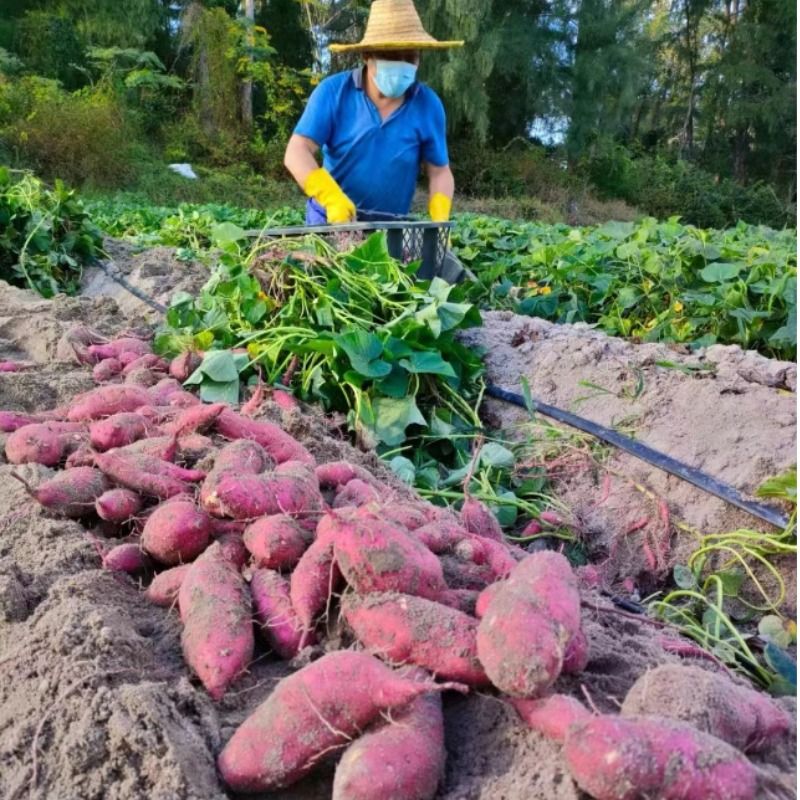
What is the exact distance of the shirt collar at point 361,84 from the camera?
4625 mm

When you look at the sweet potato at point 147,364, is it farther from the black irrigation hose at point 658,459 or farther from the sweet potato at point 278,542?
the sweet potato at point 278,542

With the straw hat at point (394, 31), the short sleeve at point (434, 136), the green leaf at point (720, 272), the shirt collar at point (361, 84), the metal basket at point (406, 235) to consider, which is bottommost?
the green leaf at point (720, 272)

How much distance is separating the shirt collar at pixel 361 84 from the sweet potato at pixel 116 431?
3.09 meters

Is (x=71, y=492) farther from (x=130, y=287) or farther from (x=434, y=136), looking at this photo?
(x=434, y=136)

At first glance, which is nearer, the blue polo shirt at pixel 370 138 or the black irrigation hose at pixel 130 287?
the black irrigation hose at pixel 130 287


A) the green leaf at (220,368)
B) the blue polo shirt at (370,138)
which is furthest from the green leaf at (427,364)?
the blue polo shirt at (370,138)

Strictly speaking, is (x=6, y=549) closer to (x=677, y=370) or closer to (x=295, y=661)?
(x=295, y=661)

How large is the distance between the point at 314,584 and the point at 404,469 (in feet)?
3.78

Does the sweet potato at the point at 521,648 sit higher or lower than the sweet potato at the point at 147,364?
higher

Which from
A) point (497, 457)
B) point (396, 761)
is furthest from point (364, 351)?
point (396, 761)

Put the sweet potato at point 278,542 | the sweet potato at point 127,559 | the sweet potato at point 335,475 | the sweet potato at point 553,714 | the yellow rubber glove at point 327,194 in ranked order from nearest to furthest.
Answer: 1. the sweet potato at point 553,714
2. the sweet potato at point 278,542
3. the sweet potato at point 127,559
4. the sweet potato at point 335,475
5. the yellow rubber glove at point 327,194

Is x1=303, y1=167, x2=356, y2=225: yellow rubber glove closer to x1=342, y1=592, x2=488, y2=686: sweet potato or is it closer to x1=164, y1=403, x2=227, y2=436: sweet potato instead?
x1=164, y1=403, x2=227, y2=436: sweet potato

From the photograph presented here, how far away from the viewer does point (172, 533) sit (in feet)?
5.49

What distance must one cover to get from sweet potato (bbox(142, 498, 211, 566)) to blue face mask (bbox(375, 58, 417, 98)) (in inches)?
138
